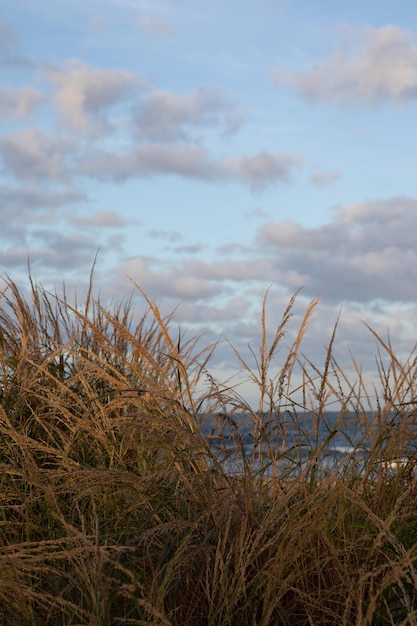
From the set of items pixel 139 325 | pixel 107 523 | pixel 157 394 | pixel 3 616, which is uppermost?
pixel 139 325

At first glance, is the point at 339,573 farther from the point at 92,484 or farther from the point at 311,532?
the point at 92,484

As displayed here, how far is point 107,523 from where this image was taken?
11.1ft

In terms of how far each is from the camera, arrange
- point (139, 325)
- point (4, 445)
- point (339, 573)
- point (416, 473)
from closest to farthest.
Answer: point (339, 573) → point (416, 473) → point (4, 445) → point (139, 325)

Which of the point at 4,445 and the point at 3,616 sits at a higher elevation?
the point at 4,445

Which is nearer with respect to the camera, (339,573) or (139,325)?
(339,573)

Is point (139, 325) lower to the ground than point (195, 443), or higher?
higher

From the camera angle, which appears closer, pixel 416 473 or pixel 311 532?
pixel 311 532

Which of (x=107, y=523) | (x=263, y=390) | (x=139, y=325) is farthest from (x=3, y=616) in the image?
(x=139, y=325)

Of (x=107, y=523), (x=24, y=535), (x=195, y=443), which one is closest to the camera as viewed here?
(x=195, y=443)

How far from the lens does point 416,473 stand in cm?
315

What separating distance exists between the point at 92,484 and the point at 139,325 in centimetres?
306

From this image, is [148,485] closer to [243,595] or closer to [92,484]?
[92,484]

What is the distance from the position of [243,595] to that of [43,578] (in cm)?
103

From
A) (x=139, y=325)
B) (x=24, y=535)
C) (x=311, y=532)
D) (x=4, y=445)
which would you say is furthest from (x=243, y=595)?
(x=139, y=325)
